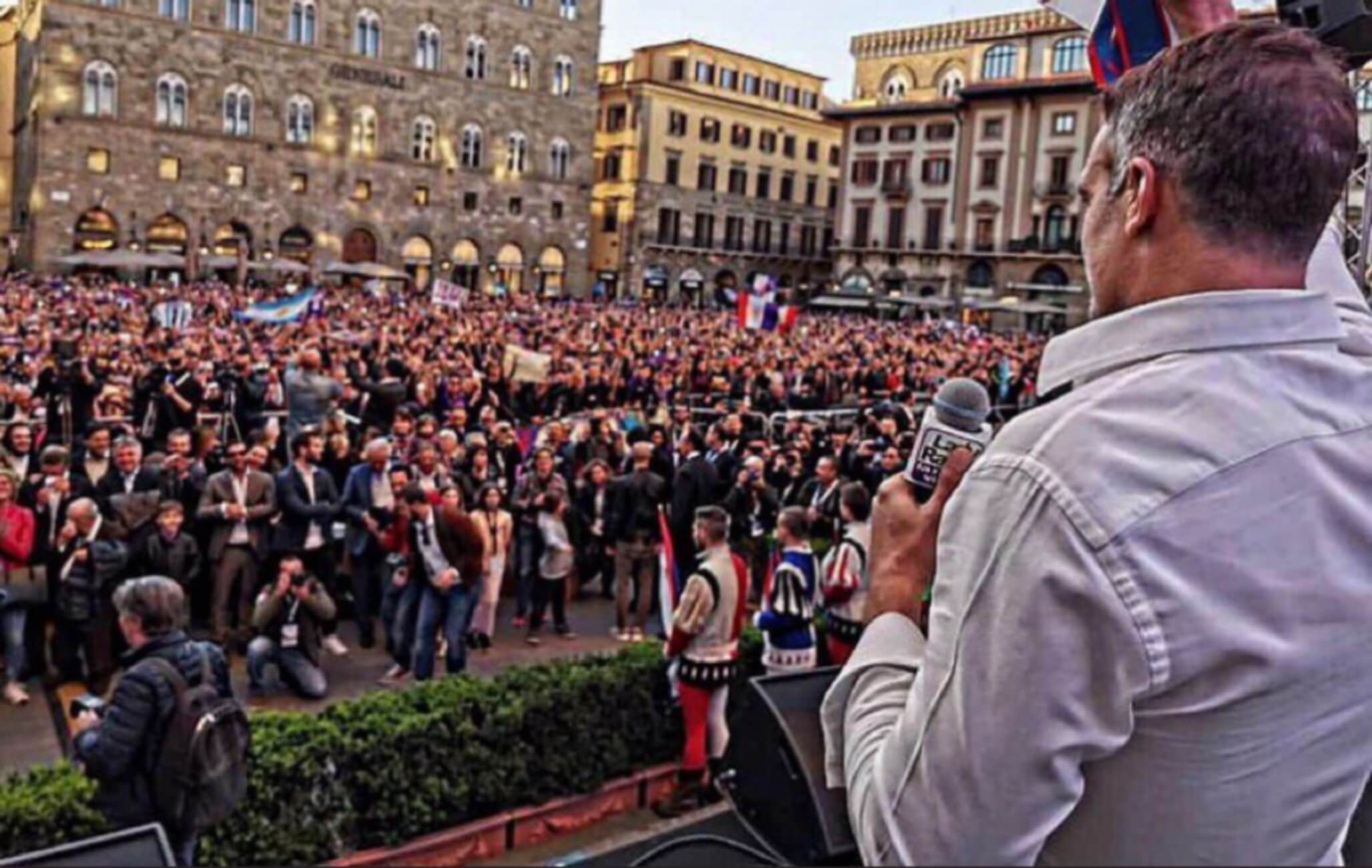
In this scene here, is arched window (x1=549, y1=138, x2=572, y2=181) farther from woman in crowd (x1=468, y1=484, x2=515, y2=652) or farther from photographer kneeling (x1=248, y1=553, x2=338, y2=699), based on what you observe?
photographer kneeling (x1=248, y1=553, x2=338, y2=699)

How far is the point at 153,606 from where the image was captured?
4875mm

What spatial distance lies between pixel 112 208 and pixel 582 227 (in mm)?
20504

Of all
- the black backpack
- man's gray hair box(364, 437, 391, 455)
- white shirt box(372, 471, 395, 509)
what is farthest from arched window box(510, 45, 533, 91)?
the black backpack

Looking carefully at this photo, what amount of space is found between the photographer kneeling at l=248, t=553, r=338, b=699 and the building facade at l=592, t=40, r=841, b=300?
5524 centimetres

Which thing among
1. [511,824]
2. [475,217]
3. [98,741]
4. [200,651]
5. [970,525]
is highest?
[475,217]

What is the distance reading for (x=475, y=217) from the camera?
53.7 m

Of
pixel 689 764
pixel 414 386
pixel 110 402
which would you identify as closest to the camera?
pixel 689 764

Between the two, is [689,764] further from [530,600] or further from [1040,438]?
[1040,438]

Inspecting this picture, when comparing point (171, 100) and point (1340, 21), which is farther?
point (171, 100)

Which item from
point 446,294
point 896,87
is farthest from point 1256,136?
point 896,87

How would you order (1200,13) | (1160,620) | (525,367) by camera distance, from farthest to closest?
(525,367)
(1200,13)
(1160,620)

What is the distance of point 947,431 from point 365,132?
2041 inches

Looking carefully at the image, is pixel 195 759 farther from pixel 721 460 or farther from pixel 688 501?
pixel 721 460

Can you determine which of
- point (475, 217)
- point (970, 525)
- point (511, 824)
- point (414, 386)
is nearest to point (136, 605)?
point (511, 824)
